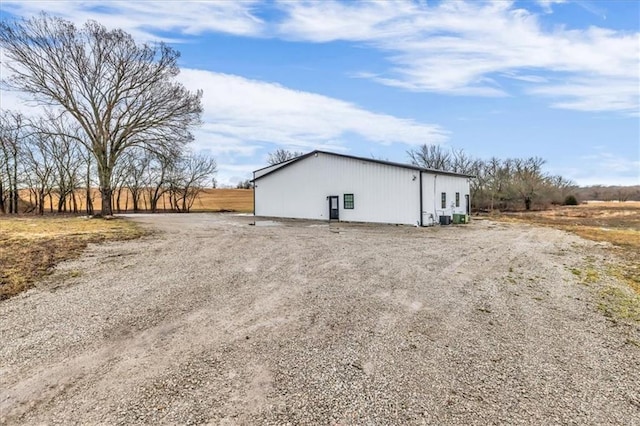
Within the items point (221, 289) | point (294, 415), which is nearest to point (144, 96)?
point (221, 289)

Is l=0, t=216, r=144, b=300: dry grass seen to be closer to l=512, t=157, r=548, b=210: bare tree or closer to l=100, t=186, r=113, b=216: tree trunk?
l=100, t=186, r=113, b=216: tree trunk

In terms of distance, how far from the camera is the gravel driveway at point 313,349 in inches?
96.8

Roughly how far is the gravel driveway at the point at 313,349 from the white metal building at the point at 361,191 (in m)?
10.5

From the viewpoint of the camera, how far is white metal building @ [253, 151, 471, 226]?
17047mm

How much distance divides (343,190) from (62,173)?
22009 millimetres

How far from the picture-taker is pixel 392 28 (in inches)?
426

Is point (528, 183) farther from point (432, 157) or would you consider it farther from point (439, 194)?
point (439, 194)

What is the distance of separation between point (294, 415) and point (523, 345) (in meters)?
2.51

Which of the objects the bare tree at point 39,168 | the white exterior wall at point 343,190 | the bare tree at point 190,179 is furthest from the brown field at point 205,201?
the white exterior wall at point 343,190

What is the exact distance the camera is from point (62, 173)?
2658 cm

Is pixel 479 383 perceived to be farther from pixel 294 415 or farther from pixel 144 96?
pixel 144 96

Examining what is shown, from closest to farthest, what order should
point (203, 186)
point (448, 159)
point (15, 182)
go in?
point (15, 182), point (203, 186), point (448, 159)

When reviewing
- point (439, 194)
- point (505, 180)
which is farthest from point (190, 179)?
point (505, 180)

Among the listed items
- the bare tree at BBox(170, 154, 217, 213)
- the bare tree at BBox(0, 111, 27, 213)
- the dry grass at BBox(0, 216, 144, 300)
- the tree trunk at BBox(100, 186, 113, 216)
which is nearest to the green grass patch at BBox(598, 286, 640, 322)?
the dry grass at BBox(0, 216, 144, 300)
